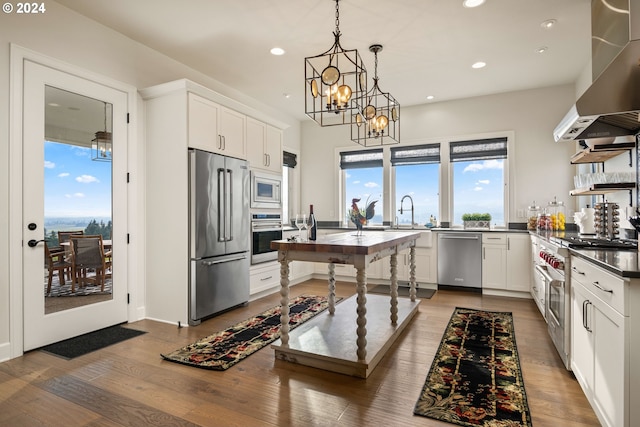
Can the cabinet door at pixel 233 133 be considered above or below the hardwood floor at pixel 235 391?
above

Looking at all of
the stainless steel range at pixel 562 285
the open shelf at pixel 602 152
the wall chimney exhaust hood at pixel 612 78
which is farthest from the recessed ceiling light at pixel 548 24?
the stainless steel range at pixel 562 285

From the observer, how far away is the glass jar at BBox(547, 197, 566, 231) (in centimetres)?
445

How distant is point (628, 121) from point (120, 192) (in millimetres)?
4672

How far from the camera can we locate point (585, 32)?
3.48 m

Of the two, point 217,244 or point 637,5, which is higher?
point 637,5

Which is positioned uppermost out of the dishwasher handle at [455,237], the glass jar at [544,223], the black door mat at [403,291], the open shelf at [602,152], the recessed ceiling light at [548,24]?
the recessed ceiling light at [548,24]

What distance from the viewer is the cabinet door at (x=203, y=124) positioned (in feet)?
12.0

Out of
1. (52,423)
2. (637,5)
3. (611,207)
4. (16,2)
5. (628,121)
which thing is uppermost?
(16,2)

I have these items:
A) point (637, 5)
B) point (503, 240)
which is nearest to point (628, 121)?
point (637, 5)

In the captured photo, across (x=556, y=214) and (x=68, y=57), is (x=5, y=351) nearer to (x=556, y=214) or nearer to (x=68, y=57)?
(x=68, y=57)

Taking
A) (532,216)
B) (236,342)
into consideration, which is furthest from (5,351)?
(532,216)

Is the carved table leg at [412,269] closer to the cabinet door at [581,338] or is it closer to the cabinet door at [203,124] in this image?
the cabinet door at [581,338]

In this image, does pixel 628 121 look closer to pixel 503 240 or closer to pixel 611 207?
pixel 611 207

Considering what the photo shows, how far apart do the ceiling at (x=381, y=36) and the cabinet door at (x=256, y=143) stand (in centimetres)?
67
